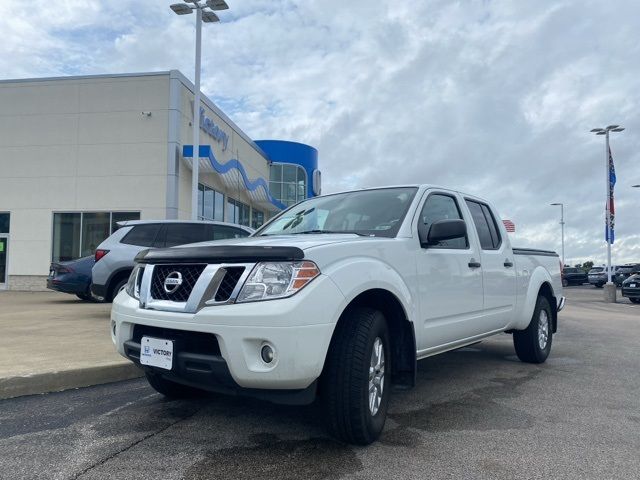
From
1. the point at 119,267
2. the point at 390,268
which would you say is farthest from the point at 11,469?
the point at 119,267

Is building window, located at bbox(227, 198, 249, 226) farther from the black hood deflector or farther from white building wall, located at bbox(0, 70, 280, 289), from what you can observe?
the black hood deflector

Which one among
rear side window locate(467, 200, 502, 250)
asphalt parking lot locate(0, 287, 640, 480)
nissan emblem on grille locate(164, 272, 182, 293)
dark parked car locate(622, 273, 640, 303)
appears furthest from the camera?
dark parked car locate(622, 273, 640, 303)

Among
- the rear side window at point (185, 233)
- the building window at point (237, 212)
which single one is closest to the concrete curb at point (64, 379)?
the rear side window at point (185, 233)

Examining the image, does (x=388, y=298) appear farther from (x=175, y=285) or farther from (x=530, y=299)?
(x=530, y=299)

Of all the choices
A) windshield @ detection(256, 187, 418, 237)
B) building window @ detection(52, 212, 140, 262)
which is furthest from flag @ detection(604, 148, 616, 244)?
windshield @ detection(256, 187, 418, 237)

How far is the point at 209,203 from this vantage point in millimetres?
20719

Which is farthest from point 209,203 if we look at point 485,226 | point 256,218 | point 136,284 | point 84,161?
point 136,284

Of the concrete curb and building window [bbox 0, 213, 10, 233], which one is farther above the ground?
building window [bbox 0, 213, 10, 233]

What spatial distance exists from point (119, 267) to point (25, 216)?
11742mm

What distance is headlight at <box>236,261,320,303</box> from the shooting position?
3.06 meters

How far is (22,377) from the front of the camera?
4.66m

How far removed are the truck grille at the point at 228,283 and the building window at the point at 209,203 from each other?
16.8m

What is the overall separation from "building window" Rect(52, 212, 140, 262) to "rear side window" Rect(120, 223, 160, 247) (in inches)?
352

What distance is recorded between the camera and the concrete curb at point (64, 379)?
4.62 meters
